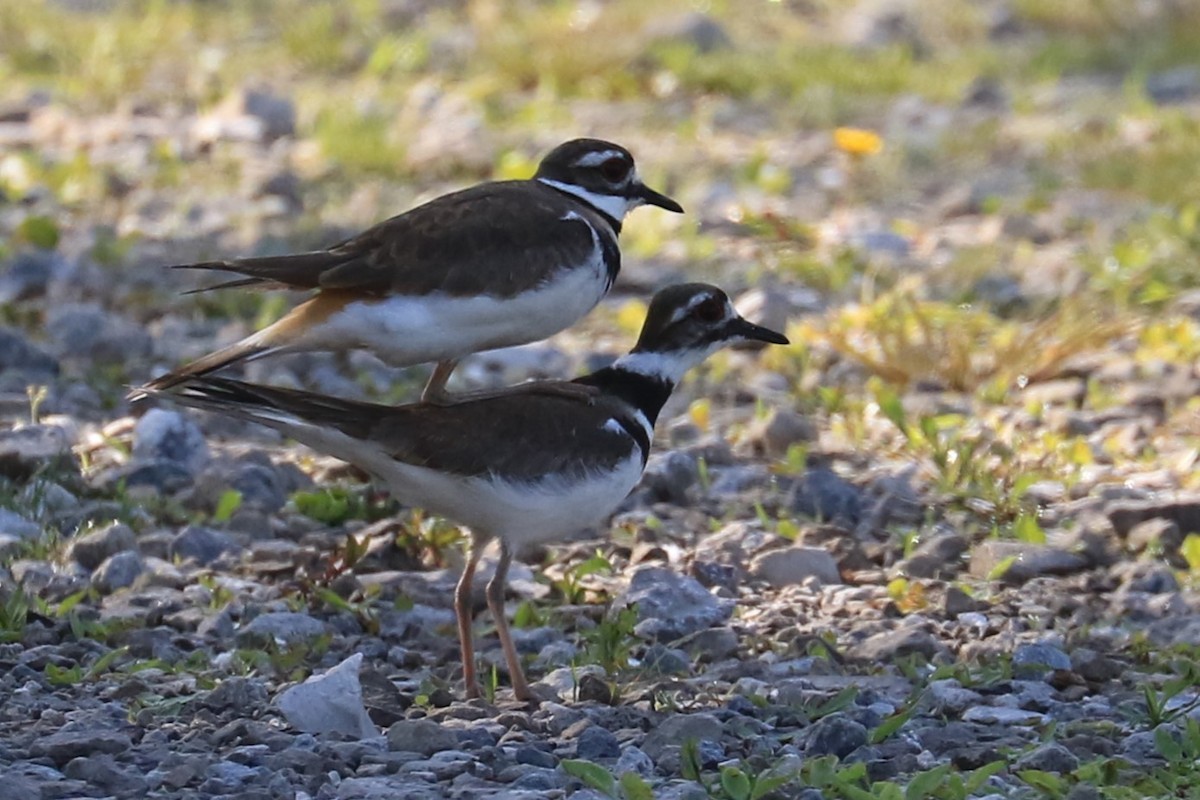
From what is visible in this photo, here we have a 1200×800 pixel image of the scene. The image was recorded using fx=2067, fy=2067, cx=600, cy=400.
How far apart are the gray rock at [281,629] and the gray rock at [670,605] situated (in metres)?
0.79

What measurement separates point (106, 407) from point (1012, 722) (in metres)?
3.73

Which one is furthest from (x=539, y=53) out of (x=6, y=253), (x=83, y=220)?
(x=6, y=253)

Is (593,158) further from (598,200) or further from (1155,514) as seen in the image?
(1155,514)

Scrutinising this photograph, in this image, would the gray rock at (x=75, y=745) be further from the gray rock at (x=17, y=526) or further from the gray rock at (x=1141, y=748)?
the gray rock at (x=1141, y=748)

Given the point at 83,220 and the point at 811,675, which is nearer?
the point at 811,675

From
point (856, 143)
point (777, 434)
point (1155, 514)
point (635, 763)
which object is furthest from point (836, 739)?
point (856, 143)

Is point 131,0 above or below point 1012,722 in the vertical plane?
above

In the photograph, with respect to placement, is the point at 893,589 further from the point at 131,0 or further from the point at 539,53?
the point at 131,0

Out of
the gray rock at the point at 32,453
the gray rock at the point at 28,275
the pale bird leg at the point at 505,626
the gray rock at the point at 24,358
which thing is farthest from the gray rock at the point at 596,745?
the gray rock at the point at 28,275

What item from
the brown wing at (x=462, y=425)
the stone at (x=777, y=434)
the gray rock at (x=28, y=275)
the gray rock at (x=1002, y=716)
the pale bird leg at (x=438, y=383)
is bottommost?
the gray rock at (x=1002, y=716)

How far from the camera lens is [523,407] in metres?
5.02

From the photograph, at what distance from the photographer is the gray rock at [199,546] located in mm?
5641

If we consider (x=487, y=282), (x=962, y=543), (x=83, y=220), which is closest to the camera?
(x=487, y=282)

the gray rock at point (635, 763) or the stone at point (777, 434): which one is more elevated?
the stone at point (777, 434)
